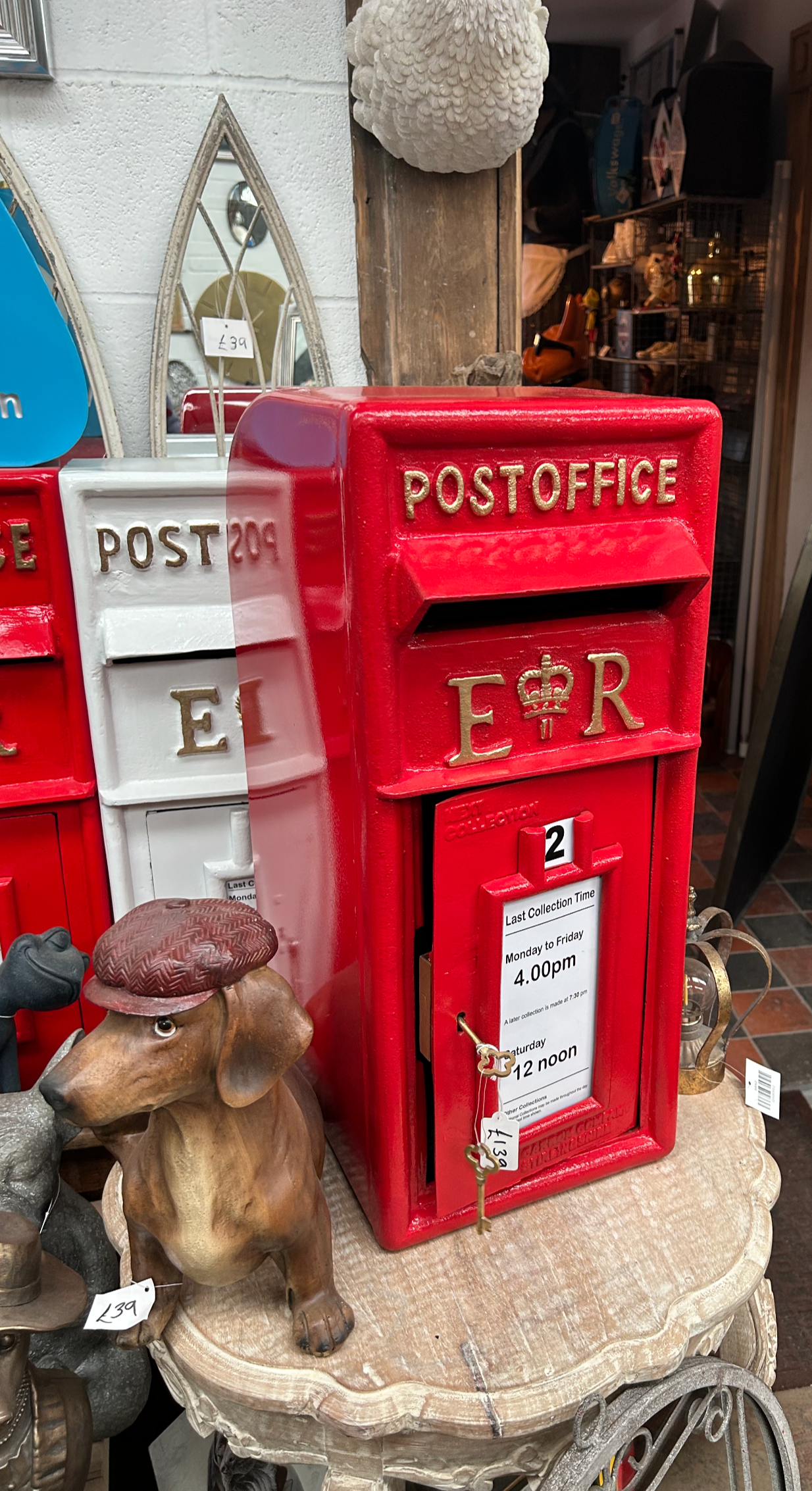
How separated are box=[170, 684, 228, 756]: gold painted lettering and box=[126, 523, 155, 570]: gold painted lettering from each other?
0.16 meters


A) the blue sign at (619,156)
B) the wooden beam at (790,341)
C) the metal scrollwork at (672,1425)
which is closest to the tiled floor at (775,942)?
the wooden beam at (790,341)

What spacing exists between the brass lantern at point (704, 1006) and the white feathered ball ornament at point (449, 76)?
1014mm

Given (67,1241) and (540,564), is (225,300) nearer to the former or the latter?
(540,564)

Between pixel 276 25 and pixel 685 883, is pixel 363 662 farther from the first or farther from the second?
pixel 276 25

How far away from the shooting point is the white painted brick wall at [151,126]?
140 centimetres

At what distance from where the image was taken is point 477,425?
2.59 ft

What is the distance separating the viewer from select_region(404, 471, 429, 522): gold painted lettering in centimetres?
79

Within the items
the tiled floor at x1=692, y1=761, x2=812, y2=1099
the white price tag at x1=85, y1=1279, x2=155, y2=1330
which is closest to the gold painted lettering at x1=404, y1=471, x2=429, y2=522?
the white price tag at x1=85, y1=1279, x2=155, y2=1330

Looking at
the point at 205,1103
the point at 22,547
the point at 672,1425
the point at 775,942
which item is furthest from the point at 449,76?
the point at 775,942

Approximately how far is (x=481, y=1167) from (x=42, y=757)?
716mm

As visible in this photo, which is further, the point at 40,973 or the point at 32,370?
the point at 32,370

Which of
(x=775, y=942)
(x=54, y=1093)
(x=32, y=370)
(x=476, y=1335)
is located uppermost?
(x=32, y=370)

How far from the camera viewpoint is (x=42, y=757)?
4.22 ft

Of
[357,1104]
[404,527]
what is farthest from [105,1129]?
[404,527]
